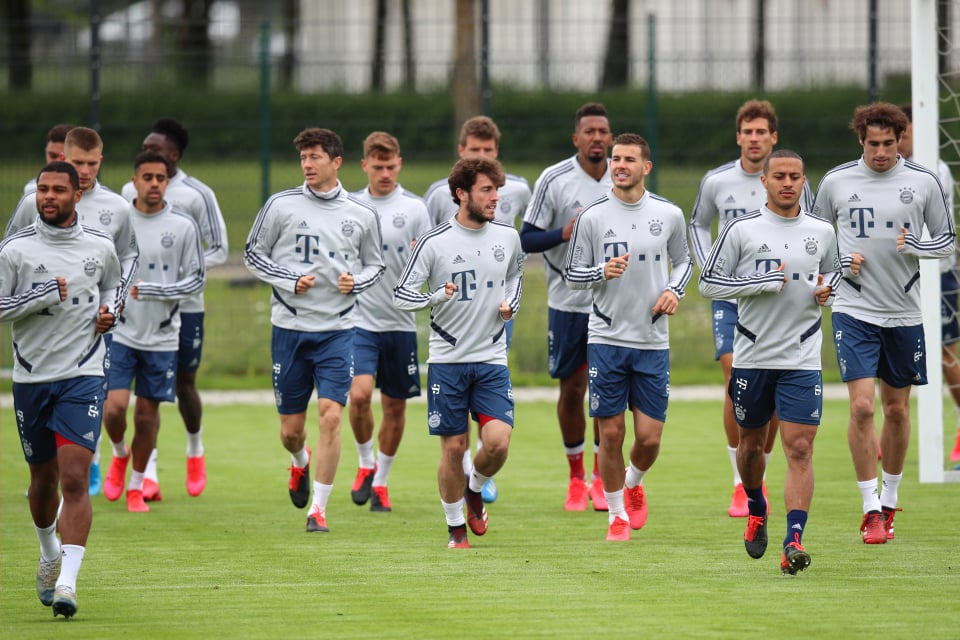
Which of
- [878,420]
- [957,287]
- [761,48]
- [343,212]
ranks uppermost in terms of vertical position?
[761,48]

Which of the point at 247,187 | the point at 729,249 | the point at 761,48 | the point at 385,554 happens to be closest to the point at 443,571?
the point at 385,554

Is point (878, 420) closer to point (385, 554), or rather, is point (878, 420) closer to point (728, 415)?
point (728, 415)

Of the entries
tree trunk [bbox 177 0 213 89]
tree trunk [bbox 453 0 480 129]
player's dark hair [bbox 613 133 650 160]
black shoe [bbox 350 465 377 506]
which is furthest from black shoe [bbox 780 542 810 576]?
tree trunk [bbox 177 0 213 89]

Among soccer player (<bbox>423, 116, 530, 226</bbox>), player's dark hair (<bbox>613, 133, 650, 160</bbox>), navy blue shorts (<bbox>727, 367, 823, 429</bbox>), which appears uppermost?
player's dark hair (<bbox>613, 133, 650, 160</bbox>)

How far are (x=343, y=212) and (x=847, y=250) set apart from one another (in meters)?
3.21

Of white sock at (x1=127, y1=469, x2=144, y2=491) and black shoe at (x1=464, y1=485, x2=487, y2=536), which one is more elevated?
black shoe at (x1=464, y1=485, x2=487, y2=536)

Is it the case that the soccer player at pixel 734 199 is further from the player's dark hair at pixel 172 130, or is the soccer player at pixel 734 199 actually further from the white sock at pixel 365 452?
the player's dark hair at pixel 172 130

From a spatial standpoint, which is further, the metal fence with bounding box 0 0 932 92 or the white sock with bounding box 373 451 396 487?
the metal fence with bounding box 0 0 932 92

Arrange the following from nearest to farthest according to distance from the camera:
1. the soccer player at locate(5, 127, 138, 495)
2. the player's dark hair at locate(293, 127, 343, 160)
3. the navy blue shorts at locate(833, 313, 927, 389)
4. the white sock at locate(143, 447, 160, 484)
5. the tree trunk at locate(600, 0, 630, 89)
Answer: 1. the navy blue shorts at locate(833, 313, 927, 389)
2. the soccer player at locate(5, 127, 138, 495)
3. the player's dark hair at locate(293, 127, 343, 160)
4. the white sock at locate(143, 447, 160, 484)
5. the tree trunk at locate(600, 0, 630, 89)

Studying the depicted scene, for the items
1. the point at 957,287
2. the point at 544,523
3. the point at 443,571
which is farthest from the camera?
the point at 957,287

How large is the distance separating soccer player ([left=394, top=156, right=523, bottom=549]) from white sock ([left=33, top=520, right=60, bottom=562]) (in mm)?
2341

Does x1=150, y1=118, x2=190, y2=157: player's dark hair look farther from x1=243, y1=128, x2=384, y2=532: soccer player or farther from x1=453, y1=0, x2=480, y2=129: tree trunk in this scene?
x1=453, y1=0, x2=480, y2=129: tree trunk

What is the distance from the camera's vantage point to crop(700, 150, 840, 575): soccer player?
8.07m

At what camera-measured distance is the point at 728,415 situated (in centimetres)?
1057
